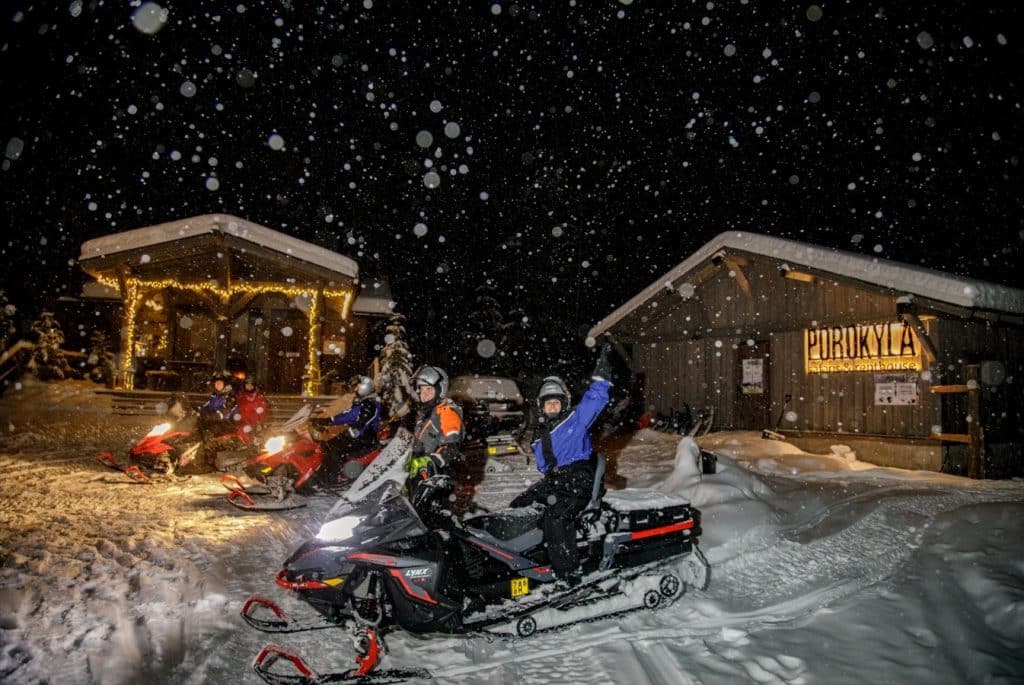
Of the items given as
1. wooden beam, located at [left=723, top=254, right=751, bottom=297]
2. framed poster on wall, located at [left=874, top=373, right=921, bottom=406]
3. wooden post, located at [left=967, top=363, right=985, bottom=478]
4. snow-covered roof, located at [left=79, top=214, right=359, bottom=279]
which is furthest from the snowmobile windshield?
snow-covered roof, located at [left=79, top=214, right=359, bottom=279]

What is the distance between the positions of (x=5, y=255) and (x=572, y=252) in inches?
1341

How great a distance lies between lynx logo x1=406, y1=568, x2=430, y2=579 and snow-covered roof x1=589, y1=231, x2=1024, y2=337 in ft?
32.1

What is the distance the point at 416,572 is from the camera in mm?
3799

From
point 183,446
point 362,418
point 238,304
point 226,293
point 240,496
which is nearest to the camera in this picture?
point 240,496

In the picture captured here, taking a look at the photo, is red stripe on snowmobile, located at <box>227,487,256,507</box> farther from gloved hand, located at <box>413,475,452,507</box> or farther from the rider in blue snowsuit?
gloved hand, located at <box>413,475,452,507</box>

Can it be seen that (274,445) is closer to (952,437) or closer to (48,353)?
(952,437)

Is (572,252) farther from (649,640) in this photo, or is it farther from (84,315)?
(649,640)

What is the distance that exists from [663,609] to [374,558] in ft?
7.79

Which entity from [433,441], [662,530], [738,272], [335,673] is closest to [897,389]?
[738,272]

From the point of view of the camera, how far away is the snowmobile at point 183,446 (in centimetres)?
→ 835

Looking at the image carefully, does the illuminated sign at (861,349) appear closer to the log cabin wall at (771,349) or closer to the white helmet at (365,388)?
the log cabin wall at (771,349)

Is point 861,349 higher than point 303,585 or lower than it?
higher

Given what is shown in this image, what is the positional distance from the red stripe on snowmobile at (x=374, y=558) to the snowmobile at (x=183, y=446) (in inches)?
229

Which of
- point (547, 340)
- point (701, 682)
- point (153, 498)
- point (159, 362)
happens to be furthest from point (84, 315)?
point (701, 682)
